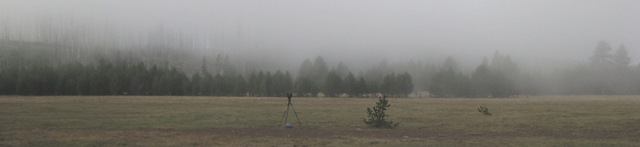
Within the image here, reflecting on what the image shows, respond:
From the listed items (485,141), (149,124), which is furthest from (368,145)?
(149,124)

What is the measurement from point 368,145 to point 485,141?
7446 mm

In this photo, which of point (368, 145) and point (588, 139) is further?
point (588, 139)

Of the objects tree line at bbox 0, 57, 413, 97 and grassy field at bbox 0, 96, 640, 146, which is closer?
grassy field at bbox 0, 96, 640, 146

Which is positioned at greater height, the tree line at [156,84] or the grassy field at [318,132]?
the tree line at [156,84]

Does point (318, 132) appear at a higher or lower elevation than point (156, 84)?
lower

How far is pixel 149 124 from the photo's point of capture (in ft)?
131

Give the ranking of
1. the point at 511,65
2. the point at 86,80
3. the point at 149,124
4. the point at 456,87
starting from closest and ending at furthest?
the point at 149,124 → the point at 86,80 → the point at 456,87 → the point at 511,65

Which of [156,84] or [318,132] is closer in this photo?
[318,132]

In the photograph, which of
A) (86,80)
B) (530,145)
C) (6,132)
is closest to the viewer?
(530,145)

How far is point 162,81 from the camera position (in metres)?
148

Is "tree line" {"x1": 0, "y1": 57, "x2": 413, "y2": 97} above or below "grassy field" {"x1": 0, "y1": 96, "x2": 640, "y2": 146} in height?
above

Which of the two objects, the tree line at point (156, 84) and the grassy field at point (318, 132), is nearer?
the grassy field at point (318, 132)

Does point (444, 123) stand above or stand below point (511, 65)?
below

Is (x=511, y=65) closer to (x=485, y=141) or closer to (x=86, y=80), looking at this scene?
(x=86, y=80)
